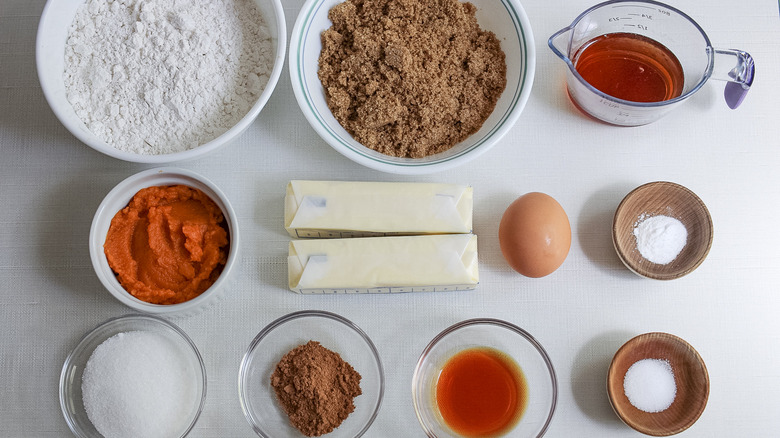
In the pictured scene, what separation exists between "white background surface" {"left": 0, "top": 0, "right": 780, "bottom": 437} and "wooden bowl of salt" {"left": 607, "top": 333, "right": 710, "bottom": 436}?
2.1 inches

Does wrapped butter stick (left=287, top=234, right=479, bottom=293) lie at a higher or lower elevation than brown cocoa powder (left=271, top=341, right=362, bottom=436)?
higher

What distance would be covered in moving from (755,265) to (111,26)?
1597mm

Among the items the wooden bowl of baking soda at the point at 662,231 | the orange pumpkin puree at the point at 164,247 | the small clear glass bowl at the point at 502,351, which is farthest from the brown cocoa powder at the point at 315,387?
the wooden bowl of baking soda at the point at 662,231

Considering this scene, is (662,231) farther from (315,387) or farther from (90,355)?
(90,355)

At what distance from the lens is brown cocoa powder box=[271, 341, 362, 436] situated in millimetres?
1242

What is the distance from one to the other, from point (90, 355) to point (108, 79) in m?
0.62

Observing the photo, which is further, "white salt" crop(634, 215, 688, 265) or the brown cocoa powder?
"white salt" crop(634, 215, 688, 265)

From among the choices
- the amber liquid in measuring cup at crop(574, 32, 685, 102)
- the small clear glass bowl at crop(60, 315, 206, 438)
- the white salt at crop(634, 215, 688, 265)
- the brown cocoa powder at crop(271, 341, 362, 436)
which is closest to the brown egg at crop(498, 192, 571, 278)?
the white salt at crop(634, 215, 688, 265)

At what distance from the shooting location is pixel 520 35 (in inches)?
52.7

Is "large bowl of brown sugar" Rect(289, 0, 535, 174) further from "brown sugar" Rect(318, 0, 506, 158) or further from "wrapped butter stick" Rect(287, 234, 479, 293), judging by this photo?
"wrapped butter stick" Rect(287, 234, 479, 293)

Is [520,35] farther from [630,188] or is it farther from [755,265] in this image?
[755,265]

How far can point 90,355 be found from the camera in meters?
1.35

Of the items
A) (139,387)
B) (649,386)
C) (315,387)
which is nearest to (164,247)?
(139,387)

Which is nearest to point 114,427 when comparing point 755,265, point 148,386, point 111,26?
point 148,386
